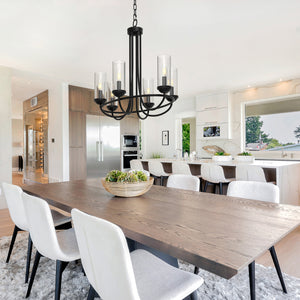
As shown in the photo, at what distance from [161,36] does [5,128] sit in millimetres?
3151

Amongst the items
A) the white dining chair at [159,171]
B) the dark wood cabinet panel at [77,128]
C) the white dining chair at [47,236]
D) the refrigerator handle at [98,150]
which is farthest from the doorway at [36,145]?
the white dining chair at [47,236]

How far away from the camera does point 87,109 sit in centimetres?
573

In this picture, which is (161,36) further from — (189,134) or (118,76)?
(189,134)

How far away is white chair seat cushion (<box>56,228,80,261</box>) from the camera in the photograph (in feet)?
4.65

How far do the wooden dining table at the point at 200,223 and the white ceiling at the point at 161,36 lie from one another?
196 centimetres

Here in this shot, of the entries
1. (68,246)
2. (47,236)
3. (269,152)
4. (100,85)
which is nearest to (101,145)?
(100,85)

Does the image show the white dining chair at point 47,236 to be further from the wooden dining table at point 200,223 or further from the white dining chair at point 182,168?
the white dining chair at point 182,168

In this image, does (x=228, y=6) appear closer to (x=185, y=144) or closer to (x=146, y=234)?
(x=146, y=234)

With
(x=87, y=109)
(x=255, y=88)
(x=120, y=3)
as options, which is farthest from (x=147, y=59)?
(x=255, y=88)

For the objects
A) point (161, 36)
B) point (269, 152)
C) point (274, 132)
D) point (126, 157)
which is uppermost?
point (161, 36)

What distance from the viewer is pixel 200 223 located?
120cm

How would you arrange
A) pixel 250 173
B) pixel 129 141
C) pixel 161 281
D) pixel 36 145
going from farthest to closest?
1. pixel 36 145
2. pixel 129 141
3. pixel 250 173
4. pixel 161 281

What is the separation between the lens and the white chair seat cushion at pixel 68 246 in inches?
55.8

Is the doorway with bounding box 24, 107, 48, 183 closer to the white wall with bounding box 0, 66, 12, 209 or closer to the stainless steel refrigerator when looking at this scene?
the stainless steel refrigerator
